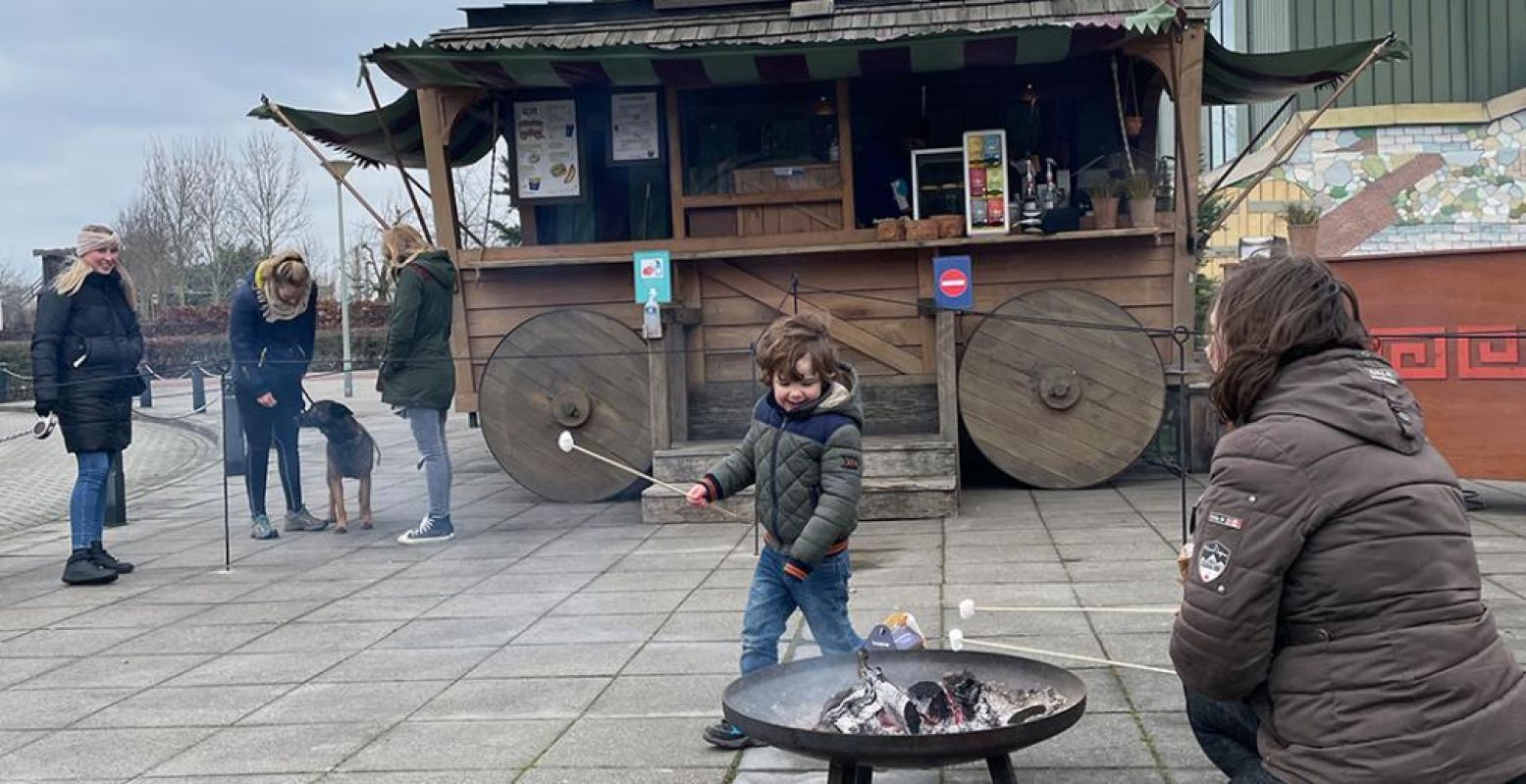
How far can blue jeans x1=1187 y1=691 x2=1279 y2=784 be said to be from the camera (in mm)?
3193

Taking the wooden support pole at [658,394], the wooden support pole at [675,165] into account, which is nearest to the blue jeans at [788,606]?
the wooden support pole at [658,394]

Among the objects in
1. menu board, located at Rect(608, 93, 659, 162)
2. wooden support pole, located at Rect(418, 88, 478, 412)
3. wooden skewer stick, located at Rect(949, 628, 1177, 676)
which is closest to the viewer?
wooden skewer stick, located at Rect(949, 628, 1177, 676)

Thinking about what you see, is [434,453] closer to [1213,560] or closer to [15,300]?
[1213,560]

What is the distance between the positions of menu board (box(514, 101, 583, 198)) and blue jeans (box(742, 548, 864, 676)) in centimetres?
719

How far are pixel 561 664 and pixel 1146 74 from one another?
8075 mm

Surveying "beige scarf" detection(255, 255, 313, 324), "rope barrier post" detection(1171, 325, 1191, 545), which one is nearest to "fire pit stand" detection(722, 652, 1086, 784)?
"rope barrier post" detection(1171, 325, 1191, 545)

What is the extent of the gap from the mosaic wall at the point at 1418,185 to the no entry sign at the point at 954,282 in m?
10.2

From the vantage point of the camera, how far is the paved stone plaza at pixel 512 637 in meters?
4.37

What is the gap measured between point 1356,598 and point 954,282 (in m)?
6.87

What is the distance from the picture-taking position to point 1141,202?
9.86 m

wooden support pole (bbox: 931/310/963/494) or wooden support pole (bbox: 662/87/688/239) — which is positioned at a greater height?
wooden support pole (bbox: 662/87/688/239)

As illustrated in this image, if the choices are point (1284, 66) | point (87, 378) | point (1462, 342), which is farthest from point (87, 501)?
point (1284, 66)

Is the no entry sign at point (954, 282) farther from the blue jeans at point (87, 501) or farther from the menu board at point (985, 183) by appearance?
the blue jeans at point (87, 501)

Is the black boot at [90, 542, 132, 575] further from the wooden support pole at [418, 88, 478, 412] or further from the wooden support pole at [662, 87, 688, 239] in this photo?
the wooden support pole at [662, 87, 688, 239]
